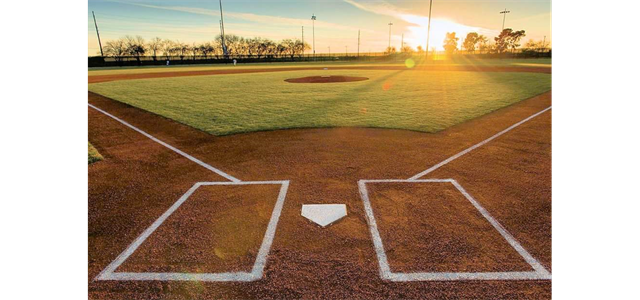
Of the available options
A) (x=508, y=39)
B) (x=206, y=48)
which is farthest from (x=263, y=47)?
(x=508, y=39)

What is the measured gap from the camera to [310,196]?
204 inches

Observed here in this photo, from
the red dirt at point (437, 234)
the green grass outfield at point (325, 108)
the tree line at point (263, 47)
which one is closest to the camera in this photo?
the red dirt at point (437, 234)

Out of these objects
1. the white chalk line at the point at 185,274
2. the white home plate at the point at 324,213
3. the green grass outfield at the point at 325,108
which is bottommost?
the white chalk line at the point at 185,274

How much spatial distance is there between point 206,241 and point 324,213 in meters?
1.67

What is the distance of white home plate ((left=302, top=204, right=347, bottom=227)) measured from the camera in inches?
174

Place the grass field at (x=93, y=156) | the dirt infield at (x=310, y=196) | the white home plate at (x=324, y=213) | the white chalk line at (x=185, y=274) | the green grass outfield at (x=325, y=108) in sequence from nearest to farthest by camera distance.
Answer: the dirt infield at (x=310, y=196), the white chalk line at (x=185, y=274), the white home plate at (x=324, y=213), the grass field at (x=93, y=156), the green grass outfield at (x=325, y=108)

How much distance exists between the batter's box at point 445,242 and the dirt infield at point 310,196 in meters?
0.05

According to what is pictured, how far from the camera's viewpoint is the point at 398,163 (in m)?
6.68

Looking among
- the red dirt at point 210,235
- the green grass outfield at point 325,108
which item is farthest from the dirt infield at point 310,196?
the green grass outfield at point 325,108

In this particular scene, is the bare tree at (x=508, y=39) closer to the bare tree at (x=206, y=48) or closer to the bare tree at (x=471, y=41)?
the bare tree at (x=471, y=41)

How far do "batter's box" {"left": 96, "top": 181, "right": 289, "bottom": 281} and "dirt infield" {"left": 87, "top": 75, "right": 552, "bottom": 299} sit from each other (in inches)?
1.3

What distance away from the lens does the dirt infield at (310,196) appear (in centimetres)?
323
